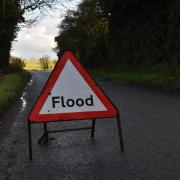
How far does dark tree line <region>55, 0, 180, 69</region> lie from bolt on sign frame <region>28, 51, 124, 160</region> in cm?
2137

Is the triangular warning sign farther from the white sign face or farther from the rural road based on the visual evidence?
the rural road

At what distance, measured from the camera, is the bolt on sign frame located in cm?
789

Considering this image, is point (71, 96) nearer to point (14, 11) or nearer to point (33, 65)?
point (14, 11)

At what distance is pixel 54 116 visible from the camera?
7891 millimetres

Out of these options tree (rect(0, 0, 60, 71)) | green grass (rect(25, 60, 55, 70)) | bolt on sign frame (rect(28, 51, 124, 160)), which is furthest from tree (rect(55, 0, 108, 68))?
green grass (rect(25, 60, 55, 70))

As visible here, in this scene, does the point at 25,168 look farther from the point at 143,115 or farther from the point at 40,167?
the point at 143,115

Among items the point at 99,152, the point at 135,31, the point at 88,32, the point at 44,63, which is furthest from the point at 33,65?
the point at 99,152

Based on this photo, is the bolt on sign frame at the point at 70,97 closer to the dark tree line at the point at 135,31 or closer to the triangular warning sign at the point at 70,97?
the triangular warning sign at the point at 70,97

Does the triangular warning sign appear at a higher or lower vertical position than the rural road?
higher

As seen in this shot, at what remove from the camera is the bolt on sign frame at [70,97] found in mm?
7887

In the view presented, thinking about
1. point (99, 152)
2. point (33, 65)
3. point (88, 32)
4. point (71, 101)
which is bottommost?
point (33, 65)

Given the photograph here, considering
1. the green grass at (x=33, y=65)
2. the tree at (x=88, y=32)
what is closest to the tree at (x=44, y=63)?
the green grass at (x=33, y=65)

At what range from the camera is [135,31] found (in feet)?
129

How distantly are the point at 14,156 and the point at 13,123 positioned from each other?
4291mm
